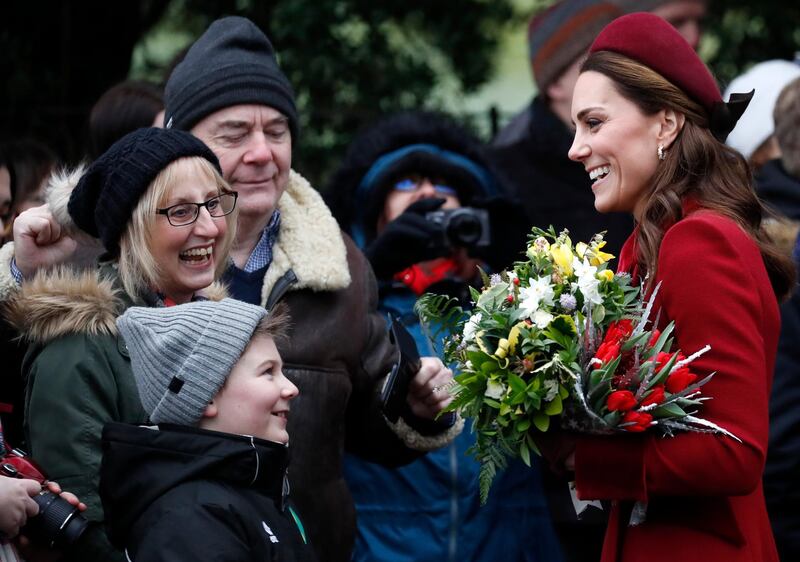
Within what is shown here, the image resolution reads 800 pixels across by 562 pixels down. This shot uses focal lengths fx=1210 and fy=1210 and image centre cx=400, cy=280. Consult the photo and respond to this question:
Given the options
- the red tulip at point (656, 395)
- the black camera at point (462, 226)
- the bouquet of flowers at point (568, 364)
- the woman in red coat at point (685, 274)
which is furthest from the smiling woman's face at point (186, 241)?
the black camera at point (462, 226)

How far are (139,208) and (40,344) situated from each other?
17.4 inches

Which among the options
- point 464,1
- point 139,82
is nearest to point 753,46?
point 464,1

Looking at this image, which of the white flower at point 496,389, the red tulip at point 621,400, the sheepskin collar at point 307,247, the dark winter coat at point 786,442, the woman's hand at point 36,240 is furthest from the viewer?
the dark winter coat at point 786,442

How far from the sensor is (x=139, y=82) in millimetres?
4695

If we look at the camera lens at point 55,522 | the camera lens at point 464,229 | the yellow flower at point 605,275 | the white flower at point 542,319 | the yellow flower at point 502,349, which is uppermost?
the yellow flower at point 605,275

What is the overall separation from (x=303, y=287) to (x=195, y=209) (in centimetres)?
59

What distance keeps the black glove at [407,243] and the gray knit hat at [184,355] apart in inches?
67.8

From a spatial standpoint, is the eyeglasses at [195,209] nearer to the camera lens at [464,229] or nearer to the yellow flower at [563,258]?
the yellow flower at [563,258]

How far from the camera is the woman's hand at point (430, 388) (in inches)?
144

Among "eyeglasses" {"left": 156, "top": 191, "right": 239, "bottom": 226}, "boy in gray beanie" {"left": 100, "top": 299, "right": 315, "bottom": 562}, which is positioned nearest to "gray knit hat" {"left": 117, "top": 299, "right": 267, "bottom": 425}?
"boy in gray beanie" {"left": 100, "top": 299, "right": 315, "bottom": 562}

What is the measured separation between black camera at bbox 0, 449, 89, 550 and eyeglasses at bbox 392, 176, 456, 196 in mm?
2359

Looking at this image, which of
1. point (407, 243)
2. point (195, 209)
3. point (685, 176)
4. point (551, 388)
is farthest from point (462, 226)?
point (551, 388)

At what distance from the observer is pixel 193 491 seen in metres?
2.64

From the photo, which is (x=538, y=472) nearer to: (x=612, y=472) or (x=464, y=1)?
(x=612, y=472)
